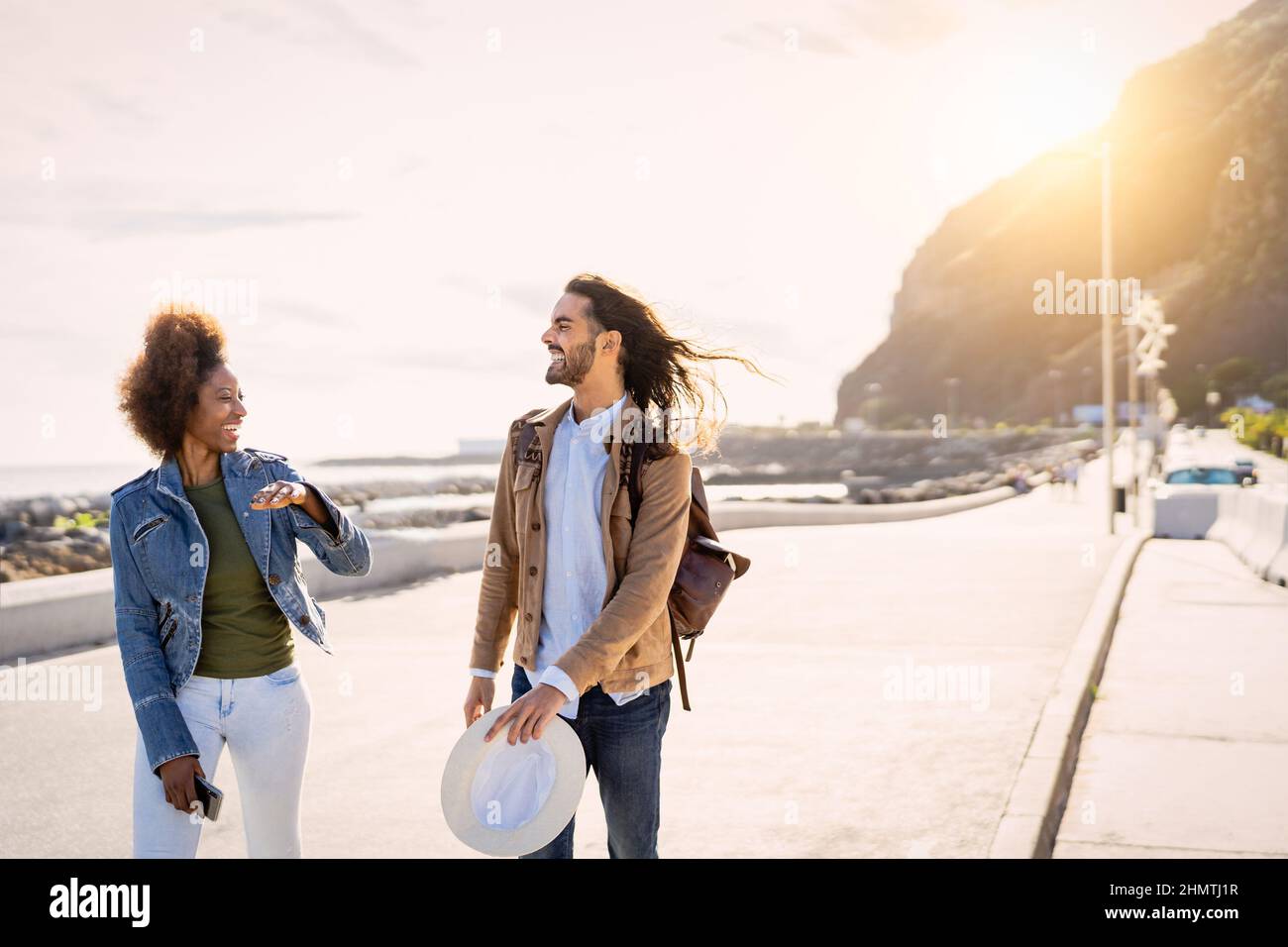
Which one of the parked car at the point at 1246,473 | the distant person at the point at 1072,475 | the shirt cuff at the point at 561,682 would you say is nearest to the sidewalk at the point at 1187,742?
the shirt cuff at the point at 561,682

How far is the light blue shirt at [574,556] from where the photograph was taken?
343 cm

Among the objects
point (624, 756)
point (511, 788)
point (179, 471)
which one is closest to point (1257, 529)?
point (624, 756)

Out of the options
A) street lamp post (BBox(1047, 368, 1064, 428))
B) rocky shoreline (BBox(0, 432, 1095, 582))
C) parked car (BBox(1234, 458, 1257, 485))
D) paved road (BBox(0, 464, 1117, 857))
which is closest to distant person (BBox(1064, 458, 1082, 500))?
parked car (BBox(1234, 458, 1257, 485))

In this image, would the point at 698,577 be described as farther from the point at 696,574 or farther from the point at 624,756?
the point at 624,756

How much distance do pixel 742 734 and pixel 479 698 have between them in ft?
13.1

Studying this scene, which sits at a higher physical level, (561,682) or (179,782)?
(561,682)

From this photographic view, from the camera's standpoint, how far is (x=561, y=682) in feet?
10.3

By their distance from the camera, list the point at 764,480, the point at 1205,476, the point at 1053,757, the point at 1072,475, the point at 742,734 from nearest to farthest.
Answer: the point at 1053,757
the point at 742,734
the point at 1205,476
the point at 1072,475
the point at 764,480

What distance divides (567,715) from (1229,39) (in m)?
224

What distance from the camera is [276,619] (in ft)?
11.5

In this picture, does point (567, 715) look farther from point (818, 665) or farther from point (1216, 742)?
point (818, 665)

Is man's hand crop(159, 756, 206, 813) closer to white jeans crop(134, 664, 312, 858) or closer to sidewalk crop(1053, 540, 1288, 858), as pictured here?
white jeans crop(134, 664, 312, 858)

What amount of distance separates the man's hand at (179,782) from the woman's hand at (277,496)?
66 centimetres
